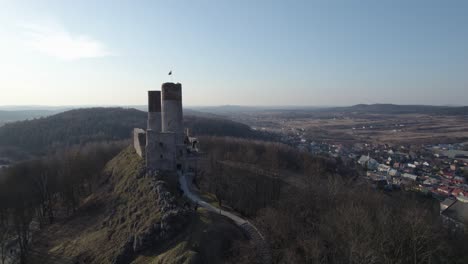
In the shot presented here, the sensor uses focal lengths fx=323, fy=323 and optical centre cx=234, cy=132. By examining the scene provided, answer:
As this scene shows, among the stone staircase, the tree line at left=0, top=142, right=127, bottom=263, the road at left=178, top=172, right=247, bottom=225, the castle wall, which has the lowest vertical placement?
the tree line at left=0, top=142, right=127, bottom=263

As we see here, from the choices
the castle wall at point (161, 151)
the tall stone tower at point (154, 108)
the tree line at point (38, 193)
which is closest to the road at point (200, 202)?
the castle wall at point (161, 151)

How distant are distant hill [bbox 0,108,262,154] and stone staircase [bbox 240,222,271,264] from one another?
8117cm

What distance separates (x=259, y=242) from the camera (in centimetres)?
2095

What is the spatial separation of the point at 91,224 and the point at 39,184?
11811mm

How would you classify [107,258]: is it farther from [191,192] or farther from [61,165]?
[61,165]

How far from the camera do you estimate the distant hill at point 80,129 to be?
97.4 meters

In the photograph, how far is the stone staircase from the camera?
755 inches

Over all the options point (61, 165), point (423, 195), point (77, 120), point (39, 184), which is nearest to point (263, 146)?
point (423, 195)

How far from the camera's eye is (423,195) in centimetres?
5578

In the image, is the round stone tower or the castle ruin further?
the round stone tower

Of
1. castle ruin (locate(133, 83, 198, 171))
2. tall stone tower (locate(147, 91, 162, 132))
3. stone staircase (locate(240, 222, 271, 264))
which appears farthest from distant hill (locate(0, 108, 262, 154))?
stone staircase (locate(240, 222, 271, 264))

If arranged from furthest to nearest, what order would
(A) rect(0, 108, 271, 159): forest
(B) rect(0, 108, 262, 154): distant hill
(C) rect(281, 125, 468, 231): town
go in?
(B) rect(0, 108, 262, 154): distant hill
(A) rect(0, 108, 271, 159): forest
(C) rect(281, 125, 468, 231): town

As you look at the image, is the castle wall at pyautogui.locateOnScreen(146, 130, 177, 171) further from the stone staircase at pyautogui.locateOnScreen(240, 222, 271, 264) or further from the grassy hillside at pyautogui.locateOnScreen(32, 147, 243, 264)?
the stone staircase at pyautogui.locateOnScreen(240, 222, 271, 264)

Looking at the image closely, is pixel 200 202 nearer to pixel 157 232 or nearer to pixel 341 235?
pixel 157 232
